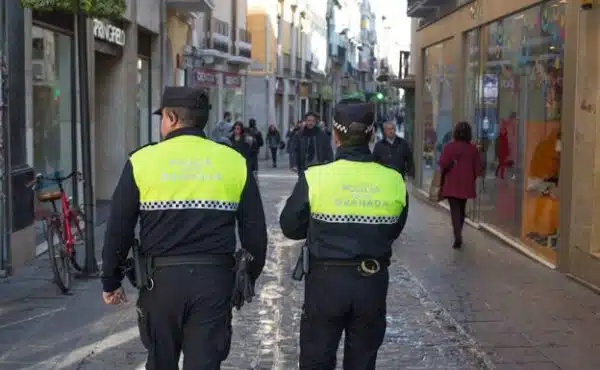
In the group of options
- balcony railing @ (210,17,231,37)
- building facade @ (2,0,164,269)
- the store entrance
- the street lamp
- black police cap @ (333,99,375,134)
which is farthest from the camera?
the street lamp

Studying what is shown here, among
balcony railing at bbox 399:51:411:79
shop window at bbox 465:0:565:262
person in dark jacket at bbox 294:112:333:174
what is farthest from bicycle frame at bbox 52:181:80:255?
balcony railing at bbox 399:51:411:79

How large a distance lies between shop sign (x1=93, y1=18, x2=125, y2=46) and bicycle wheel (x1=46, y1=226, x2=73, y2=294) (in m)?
5.65

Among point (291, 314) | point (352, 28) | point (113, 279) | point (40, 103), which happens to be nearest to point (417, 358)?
point (291, 314)

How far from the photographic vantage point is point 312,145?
15.0 meters

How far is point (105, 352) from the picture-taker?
6.72 metres

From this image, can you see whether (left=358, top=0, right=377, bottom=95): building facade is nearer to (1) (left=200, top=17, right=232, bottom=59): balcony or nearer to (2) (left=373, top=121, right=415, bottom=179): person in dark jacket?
(1) (left=200, top=17, right=232, bottom=59): balcony

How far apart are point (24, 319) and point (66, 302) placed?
2.39 feet

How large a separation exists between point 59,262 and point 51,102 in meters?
4.46

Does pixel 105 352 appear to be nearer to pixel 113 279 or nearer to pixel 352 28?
pixel 113 279

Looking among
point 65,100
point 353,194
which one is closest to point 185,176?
point 353,194

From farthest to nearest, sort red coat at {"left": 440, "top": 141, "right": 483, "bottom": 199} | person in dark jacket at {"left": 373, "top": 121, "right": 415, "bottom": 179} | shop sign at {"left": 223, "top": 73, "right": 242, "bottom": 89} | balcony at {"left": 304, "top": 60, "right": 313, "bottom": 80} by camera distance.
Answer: balcony at {"left": 304, "top": 60, "right": 313, "bottom": 80} → shop sign at {"left": 223, "top": 73, "right": 242, "bottom": 89} → person in dark jacket at {"left": 373, "top": 121, "right": 415, "bottom": 179} → red coat at {"left": 440, "top": 141, "right": 483, "bottom": 199}

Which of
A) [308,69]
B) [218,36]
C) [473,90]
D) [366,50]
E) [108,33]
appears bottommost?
[473,90]

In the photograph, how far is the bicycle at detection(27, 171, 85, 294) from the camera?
8.73 metres

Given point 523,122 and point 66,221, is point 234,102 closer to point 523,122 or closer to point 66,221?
point 523,122
